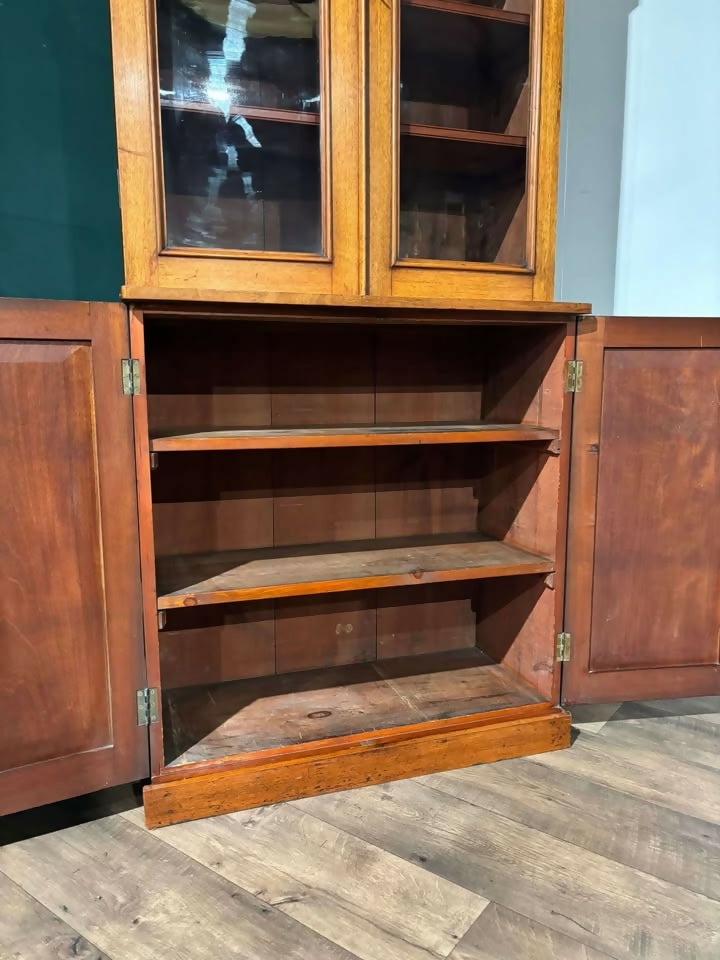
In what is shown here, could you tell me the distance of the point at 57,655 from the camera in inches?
53.3

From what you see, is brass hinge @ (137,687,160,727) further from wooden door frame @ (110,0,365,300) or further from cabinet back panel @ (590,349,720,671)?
cabinet back panel @ (590,349,720,671)

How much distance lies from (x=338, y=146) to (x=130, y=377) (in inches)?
26.2

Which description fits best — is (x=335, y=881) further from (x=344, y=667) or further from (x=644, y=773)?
(x=644, y=773)

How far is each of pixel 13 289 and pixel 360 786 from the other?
155 cm

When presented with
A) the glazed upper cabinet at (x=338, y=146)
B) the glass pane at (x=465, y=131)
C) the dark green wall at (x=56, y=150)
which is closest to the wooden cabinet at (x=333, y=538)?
the glazed upper cabinet at (x=338, y=146)

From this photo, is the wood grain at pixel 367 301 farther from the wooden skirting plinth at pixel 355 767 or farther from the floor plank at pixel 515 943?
the floor plank at pixel 515 943

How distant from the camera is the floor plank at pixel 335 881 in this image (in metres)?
1.18

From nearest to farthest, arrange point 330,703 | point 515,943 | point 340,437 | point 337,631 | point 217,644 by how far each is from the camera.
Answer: point 515,943 → point 340,437 → point 330,703 → point 217,644 → point 337,631

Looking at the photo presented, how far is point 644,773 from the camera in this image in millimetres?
1684

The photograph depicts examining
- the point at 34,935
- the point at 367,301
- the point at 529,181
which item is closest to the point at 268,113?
the point at 367,301

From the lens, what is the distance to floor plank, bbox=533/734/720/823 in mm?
1568

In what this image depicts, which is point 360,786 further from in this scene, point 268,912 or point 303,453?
point 303,453

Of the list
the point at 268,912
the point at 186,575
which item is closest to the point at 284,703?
the point at 186,575

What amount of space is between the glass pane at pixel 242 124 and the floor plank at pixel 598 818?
1328 mm
